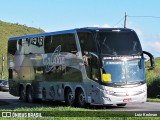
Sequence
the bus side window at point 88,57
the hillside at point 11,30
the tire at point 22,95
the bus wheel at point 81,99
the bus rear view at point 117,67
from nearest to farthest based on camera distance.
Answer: the bus rear view at point 117,67, the bus side window at point 88,57, the bus wheel at point 81,99, the tire at point 22,95, the hillside at point 11,30

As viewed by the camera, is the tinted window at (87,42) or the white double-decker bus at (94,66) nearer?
the white double-decker bus at (94,66)

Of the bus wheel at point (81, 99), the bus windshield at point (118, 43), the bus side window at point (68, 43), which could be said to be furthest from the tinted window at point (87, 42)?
the bus wheel at point (81, 99)

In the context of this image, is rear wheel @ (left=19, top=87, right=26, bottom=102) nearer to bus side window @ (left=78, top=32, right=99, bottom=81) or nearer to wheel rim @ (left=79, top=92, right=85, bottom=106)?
wheel rim @ (left=79, top=92, right=85, bottom=106)

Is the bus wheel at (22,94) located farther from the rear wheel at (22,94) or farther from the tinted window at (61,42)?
the tinted window at (61,42)

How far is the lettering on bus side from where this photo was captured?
26558 millimetres

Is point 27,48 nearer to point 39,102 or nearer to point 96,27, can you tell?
point 39,102

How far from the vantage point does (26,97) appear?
31953mm

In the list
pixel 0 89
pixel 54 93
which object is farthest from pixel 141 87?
pixel 0 89

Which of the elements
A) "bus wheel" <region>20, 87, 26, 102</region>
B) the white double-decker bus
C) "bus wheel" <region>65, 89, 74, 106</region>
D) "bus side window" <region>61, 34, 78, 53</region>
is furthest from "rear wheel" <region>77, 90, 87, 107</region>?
"bus wheel" <region>20, 87, 26, 102</region>

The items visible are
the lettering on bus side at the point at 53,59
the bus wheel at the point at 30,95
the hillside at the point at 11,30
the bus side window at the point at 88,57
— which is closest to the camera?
the bus side window at the point at 88,57

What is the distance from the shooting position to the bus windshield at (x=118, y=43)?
2360 centimetres

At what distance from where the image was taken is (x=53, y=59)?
27.3 meters

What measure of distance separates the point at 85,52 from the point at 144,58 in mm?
2850

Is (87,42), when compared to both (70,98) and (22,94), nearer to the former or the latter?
(70,98)
